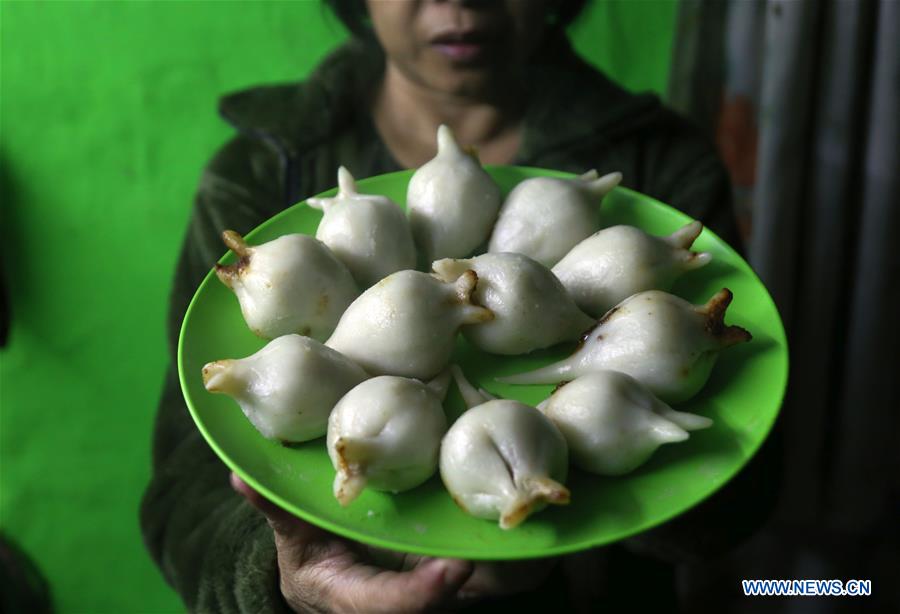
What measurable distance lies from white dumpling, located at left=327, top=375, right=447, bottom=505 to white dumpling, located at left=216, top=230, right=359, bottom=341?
0.08 meters

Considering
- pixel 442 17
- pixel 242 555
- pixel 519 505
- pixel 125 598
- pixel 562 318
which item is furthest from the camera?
pixel 125 598

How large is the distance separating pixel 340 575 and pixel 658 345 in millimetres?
253

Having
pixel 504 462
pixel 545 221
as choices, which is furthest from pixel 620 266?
pixel 504 462

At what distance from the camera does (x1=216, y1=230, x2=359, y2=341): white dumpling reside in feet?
1.46

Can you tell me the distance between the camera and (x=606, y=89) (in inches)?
30.7

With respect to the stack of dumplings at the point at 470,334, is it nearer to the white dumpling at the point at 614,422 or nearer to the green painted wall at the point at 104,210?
the white dumpling at the point at 614,422

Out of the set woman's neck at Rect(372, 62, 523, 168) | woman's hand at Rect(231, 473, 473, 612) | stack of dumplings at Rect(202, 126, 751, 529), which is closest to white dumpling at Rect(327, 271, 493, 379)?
stack of dumplings at Rect(202, 126, 751, 529)

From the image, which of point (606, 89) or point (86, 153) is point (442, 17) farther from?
point (86, 153)

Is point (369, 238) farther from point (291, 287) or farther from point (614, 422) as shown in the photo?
point (614, 422)

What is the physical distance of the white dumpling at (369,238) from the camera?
0.48m

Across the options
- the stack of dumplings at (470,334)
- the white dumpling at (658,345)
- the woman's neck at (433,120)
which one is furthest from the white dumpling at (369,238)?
the woman's neck at (433,120)

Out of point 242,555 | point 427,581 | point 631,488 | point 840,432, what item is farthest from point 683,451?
point 840,432

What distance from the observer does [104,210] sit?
0.79 meters

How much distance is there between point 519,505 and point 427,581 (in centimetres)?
11
